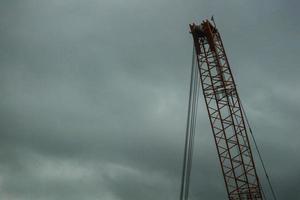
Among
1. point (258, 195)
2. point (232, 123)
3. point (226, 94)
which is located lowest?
point (258, 195)

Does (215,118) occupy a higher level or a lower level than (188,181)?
higher

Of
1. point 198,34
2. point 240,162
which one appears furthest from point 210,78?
point 240,162

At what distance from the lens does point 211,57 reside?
5578cm

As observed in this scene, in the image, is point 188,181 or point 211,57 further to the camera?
point 211,57

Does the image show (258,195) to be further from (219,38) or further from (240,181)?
(219,38)

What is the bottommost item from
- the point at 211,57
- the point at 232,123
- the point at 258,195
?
the point at 258,195

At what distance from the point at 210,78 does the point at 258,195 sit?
1510cm

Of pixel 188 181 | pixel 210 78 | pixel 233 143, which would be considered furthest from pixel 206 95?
pixel 188 181

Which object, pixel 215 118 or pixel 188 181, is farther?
pixel 215 118

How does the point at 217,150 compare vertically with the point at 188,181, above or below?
above

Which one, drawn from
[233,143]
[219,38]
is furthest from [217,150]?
[219,38]

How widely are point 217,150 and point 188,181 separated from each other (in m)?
5.57

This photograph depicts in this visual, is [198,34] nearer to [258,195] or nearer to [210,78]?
[210,78]

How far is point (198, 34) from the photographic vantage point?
55.6 m
